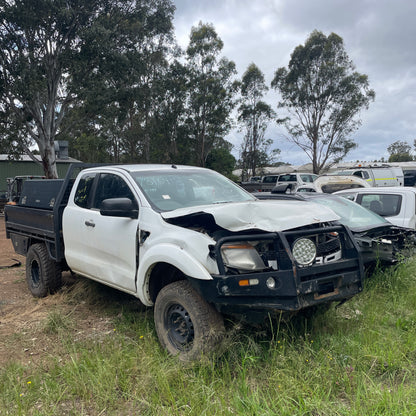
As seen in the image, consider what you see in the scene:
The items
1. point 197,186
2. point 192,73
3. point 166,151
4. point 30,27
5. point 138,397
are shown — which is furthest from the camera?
point 166,151

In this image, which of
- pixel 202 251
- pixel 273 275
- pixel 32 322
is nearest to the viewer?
pixel 273 275

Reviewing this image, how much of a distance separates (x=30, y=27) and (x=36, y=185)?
598 inches

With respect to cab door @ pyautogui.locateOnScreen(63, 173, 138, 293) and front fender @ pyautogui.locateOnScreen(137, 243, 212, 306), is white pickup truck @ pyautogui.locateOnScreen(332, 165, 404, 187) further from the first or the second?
front fender @ pyautogui.locateOnScreen(137, 243, 212, 306)

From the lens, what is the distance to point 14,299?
581 cm

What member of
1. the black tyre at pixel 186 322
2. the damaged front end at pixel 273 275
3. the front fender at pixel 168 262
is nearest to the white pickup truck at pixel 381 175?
the damaged front end at pixel 273 275

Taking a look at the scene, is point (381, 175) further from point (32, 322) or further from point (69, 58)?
point (32, 322)

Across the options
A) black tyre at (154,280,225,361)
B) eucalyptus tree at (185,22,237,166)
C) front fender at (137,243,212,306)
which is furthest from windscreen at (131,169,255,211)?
eucalyptus tree at (185,22,237,166)

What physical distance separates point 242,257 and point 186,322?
29.4 inches

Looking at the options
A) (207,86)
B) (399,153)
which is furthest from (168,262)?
(399,153)

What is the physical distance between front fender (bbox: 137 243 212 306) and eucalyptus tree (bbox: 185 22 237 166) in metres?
26.2

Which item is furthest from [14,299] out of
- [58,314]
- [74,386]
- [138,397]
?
[138,397]

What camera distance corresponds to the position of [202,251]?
3.20 meters

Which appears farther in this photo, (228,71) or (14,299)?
(228,71)

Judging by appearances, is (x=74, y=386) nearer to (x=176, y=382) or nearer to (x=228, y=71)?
(x=176, y=382)
